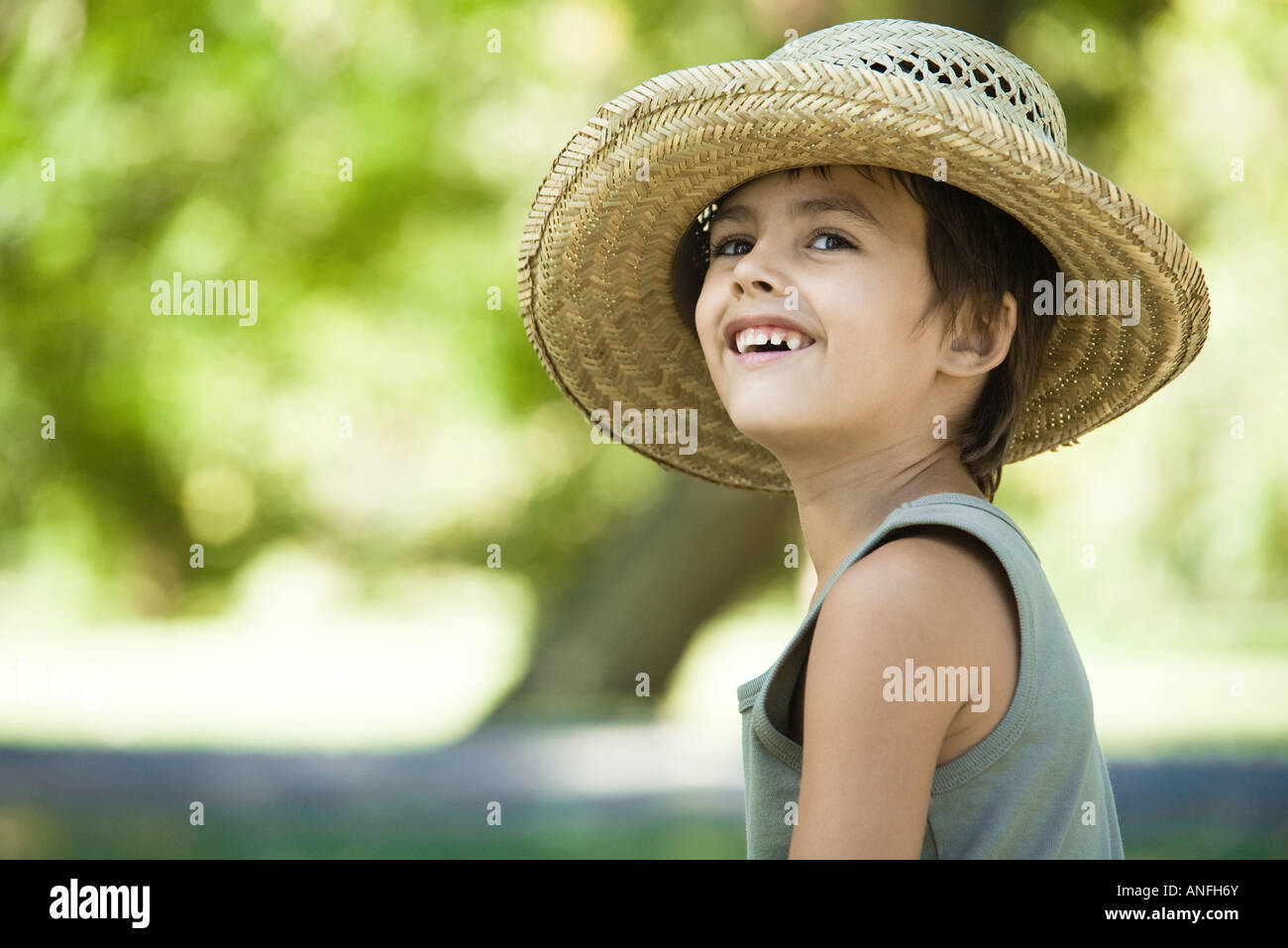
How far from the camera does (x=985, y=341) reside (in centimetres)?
162

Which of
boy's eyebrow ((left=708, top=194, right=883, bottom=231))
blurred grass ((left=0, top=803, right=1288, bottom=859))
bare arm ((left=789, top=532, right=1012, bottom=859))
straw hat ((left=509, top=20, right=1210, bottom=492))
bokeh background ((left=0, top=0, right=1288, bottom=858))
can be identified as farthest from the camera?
bokeh background ((left=0, top=0, right=1288, bottom=858))

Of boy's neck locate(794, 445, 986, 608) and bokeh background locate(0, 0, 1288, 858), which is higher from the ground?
bokeh background locate(0, 0, 1288, 858)

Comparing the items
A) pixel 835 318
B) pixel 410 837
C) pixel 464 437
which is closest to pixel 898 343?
pixel 835 318

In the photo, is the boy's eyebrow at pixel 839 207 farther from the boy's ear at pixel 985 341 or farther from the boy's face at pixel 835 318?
the boy's ear at pixel 985 341

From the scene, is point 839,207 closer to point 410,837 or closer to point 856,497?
point 856,497

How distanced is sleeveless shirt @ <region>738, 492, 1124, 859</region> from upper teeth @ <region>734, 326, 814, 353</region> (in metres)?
0.25

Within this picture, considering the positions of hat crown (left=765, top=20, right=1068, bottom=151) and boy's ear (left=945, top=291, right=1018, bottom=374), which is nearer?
hat crown (left=765, top=20, right=1068, bottom=151)

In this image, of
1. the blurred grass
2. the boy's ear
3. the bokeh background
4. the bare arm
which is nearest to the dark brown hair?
the boy's ear

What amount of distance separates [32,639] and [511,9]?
6.21m

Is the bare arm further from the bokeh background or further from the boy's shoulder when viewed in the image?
the bokeh background

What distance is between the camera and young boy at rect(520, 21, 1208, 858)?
4.03 ft

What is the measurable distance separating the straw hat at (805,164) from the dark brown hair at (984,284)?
2.1 inches
